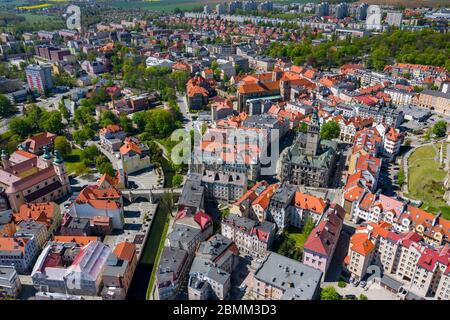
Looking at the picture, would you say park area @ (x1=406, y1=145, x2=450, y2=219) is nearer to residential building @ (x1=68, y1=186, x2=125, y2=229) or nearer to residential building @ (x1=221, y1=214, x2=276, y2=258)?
residential building @ (x1=221, y1=214, x2=276, y2=258)

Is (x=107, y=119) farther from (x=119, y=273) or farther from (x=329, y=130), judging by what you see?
(x=119, y=273)

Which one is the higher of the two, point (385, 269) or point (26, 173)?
point (26, 173)

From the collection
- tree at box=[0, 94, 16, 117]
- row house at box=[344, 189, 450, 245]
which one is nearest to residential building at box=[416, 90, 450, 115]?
row house at box=[344, 189, 450, 245]

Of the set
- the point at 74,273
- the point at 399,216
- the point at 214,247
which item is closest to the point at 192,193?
the point at 214,247

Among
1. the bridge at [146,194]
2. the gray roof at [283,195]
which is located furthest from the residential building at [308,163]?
the bridge at [146,194]

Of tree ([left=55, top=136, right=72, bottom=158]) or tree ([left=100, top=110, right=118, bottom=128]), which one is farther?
tree ([left=100, top=110, right=118, bottom=128])
